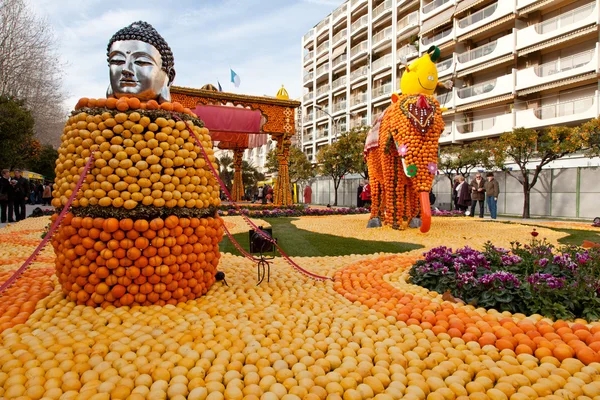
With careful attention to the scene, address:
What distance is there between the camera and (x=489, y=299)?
3252 millimetres

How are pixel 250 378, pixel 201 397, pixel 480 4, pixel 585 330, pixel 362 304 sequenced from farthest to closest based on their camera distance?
pixel 480 4, pixel 362 304, pixel 585 330, pixel 250 378, pixel 201 397

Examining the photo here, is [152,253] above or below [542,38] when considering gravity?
below

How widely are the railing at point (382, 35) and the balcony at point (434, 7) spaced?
17.6 ft

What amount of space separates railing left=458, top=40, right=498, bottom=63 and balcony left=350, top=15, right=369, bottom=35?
622 inches

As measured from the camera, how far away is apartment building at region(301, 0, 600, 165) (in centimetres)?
2126

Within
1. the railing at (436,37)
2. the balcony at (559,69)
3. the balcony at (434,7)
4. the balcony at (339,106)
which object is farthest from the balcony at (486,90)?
the balcony at (339,106)

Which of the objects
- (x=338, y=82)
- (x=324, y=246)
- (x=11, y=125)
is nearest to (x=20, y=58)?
(x=11, y=125)

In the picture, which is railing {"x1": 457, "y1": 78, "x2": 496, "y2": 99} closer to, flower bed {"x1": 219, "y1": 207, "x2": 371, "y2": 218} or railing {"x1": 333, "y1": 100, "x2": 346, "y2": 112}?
flower bed {"x1": 219, "y1": 207, "x2": 371, "y2": 218}

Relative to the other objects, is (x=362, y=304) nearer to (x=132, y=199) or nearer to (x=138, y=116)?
(x=132, y=199)

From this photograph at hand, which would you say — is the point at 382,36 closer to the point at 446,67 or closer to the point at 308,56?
the point at 446,67

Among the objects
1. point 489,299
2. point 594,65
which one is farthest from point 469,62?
point 489,299

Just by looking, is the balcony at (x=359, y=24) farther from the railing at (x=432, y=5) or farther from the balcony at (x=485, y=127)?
the balcony at (x=485, y=127)

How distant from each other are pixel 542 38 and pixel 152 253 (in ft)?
87.7

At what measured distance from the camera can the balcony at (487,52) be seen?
2408 centimetres
